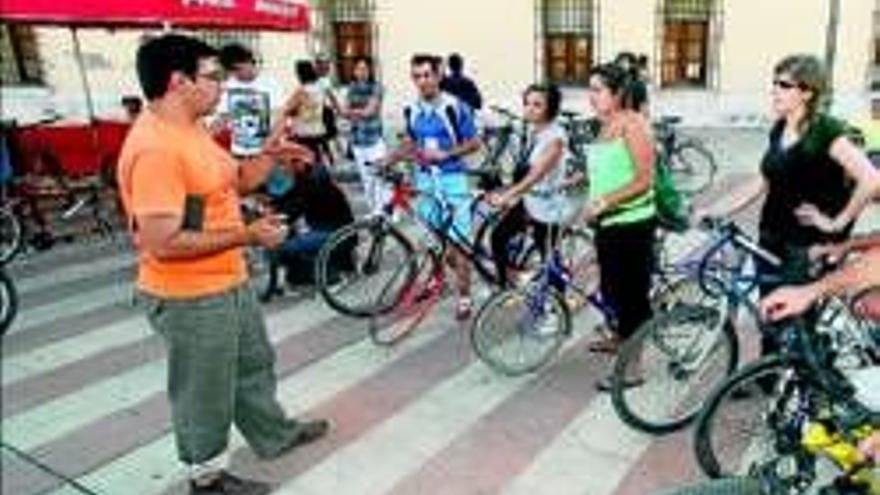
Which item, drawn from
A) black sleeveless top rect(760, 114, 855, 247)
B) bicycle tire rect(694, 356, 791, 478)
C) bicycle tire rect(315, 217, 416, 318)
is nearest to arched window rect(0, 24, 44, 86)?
bicycle tire rect(315, 217, 416, 318)

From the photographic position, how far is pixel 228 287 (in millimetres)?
4309

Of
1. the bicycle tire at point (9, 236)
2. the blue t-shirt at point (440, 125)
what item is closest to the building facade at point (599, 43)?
the bicycle tire at point (9, 236)

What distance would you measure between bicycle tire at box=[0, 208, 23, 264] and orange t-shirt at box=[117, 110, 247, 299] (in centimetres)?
605

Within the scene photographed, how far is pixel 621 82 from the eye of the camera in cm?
546

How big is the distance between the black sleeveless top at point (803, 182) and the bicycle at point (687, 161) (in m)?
7.14

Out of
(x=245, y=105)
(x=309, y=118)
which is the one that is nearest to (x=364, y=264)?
(x=245, y=105)

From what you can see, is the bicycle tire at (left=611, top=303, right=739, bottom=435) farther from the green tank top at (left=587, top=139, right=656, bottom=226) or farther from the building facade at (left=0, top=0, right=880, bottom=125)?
the building facade at (left=0, top=0, right=880, bottom=125)

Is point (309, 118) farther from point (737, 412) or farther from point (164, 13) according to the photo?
point (737, 412)

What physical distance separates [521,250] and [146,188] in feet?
12.3

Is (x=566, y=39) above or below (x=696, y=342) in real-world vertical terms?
above

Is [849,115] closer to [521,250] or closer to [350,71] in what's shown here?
[350,71]

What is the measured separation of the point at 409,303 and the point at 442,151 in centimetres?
109

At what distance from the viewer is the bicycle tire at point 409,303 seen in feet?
22.7

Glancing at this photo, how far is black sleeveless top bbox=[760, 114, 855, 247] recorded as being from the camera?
15.7ft
